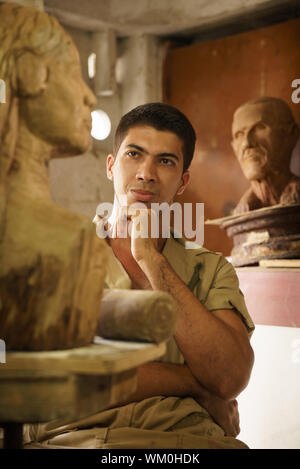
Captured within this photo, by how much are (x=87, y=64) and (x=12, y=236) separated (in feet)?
11.9

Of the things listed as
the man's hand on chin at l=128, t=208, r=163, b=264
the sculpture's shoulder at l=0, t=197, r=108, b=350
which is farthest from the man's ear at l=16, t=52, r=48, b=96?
the man's hand on chin at l=128, t=208, r=163, b=264

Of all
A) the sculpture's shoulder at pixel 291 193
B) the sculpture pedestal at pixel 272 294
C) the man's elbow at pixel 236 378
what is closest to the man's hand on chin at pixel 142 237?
the man's elbow at pixel 236 378

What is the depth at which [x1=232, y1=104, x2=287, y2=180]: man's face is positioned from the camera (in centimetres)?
325

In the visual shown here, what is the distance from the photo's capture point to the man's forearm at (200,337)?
4.26ft

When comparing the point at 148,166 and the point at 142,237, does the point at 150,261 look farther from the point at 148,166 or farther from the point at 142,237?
the point at 148,166

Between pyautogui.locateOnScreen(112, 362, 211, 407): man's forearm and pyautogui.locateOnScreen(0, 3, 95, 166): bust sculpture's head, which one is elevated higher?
pyautogui.locateOnScreen(0, 3, 95, 166): bust sculpture's head

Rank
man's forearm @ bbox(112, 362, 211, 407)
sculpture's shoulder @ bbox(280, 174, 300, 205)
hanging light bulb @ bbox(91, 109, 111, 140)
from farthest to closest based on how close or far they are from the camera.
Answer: hanging light bulb @ bbox(91, 109, 111, 140) → sculpture's shoulder @ bbox(280, 174, 300, 205) → man's forearm @ bbox(112, 362, 211, 407)

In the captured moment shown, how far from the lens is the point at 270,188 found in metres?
3.27

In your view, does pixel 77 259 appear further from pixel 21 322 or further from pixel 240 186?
pixel 240 186

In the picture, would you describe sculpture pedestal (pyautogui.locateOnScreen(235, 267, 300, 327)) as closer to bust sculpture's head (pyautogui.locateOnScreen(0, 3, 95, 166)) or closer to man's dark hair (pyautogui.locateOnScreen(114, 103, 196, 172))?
man's dark hair (pyautogui.locateOnScreen(114, 103, 196, 172))

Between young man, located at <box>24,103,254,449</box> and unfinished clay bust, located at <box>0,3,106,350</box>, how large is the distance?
372 mm

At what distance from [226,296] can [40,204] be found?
0.74 meters

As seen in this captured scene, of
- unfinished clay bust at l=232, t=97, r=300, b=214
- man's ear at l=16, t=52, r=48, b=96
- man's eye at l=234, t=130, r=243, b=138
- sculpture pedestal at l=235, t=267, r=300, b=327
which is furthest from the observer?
man's eye at l=234, t=130, r=243, b=138

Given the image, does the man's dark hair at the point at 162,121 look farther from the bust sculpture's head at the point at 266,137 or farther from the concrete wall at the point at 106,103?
the concrete wall at the point at 106,103
